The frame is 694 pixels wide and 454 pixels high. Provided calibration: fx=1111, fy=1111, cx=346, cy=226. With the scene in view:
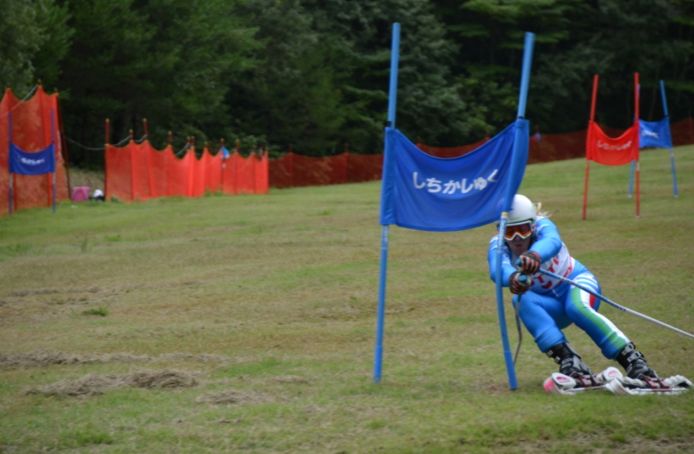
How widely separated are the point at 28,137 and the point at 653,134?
1538 cm

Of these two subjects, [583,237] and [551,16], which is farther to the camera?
[551,16]

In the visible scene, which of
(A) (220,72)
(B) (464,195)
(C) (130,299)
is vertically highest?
(A) (220,72)

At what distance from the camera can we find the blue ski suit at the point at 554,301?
25.2ft

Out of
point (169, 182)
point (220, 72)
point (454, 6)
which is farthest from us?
point (454, 6)

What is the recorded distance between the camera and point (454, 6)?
7975 cm

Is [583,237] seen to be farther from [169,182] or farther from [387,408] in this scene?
[169,182]

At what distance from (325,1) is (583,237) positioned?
5443 cm

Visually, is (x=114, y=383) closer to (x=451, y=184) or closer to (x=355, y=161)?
(x=451, y=184)

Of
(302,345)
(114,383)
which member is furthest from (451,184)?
(302,345)

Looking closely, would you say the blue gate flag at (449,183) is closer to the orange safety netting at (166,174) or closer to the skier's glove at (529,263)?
the skier's glove at (529,263)

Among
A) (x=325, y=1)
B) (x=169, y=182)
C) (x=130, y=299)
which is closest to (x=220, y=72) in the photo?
(x=325, y=1)

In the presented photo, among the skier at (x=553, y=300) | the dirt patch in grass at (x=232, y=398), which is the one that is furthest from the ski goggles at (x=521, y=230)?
the dirt patch in grass at (x=232, y=398)

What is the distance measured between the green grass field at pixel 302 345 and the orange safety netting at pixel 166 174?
39.4 ft

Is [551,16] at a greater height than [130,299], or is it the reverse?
[551,16]
